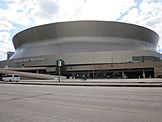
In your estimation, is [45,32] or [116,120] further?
[45,32]

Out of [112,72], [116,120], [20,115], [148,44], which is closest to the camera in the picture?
[116,120]

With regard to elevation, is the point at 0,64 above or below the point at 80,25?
below

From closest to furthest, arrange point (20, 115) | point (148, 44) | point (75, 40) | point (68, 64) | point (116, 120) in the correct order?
point (116, 120), point (20, 115), point (68, 64), point (75, 40), point (148, 44)

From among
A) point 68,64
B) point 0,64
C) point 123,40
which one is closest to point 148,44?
point 123,40

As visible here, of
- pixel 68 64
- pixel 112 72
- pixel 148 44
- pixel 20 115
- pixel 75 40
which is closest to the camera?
pixel 20 115

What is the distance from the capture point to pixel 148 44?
12650 cm

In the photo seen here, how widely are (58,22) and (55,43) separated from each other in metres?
11.1

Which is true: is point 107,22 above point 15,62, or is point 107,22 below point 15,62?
above

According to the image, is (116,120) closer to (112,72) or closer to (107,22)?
(112,72)

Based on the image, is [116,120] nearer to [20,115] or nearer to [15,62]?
[20,115]

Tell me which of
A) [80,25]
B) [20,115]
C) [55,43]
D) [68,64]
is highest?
[80,25]

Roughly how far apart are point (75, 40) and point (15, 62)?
3370 cm

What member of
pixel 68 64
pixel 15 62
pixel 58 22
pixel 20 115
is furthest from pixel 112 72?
pixel 20 115

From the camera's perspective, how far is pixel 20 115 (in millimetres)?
7871
